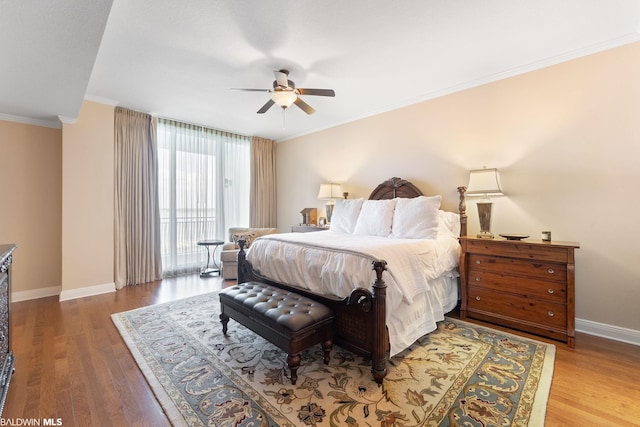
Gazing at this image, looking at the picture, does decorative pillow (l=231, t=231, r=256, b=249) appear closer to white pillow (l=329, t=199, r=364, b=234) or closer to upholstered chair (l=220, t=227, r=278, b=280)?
upholstered chair (l=220, t=227, r=278, b=280)

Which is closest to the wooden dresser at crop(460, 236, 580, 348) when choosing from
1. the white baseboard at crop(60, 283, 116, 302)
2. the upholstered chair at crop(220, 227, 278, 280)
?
the upholstered chair at crop(220, 227, 278, 280)

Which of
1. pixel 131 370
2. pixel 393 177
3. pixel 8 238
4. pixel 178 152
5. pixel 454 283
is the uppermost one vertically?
pixel 178 152

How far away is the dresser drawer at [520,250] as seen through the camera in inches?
97.7

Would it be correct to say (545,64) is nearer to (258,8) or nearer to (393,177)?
(393,177)

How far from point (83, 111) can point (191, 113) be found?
4.53ft

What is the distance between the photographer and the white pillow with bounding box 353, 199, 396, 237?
344cm

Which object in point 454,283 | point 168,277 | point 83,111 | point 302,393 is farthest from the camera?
point 168,277

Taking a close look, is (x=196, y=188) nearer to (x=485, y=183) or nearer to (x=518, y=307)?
(x=485, y=183)

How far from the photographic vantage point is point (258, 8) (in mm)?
2148

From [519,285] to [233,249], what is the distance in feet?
13.8

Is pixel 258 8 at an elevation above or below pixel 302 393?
above

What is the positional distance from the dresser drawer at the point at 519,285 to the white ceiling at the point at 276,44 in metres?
2.26

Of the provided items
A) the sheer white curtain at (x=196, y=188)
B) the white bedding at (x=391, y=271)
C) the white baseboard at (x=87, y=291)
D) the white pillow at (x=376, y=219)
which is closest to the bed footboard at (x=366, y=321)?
the white bedding at (x=391, y=271)

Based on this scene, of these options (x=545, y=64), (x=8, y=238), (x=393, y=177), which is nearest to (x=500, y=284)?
(x=393, y=177)
